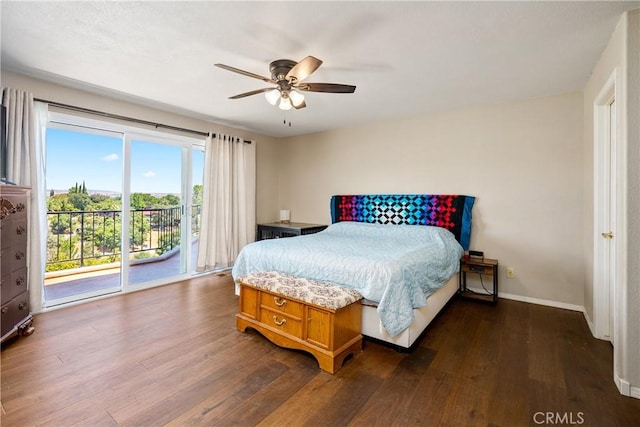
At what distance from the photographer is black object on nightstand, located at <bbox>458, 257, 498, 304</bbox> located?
11.0 feet

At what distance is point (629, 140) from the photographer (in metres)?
1.73

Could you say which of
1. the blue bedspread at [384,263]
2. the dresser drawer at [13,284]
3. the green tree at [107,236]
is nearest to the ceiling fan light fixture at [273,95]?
the blue bedspread at [384,263]

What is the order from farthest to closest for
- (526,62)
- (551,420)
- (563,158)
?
1. (563,158)
2. (526,62)
3. (551,420)

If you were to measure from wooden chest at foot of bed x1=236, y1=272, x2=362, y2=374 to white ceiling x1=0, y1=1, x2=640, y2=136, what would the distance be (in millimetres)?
1879

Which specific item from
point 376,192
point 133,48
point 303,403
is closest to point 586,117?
point 376,192

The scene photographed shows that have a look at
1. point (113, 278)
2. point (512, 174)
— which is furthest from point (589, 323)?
point (113, 278)

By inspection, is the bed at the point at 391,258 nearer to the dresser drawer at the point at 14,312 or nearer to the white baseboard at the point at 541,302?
the white baseboard at the point at 541,302

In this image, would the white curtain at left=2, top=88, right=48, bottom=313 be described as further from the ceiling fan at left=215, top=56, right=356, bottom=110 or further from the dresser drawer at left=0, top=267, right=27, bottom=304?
the ceiling fan at left=215, top=56, right=356, bottom=110

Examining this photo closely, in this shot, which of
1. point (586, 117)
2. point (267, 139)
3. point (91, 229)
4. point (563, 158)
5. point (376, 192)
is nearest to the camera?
point (586, 117)

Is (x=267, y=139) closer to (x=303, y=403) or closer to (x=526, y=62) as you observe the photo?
(x=526, y=62)

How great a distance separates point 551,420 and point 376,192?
10.8ft

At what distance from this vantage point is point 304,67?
204 centimetres

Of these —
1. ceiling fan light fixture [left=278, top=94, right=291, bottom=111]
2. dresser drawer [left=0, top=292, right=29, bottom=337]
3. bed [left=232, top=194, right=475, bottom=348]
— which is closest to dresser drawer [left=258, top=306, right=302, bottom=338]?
bed [left=232, top=194, right=475, bottom=348]

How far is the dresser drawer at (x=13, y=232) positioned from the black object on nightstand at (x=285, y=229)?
2.97 metres
